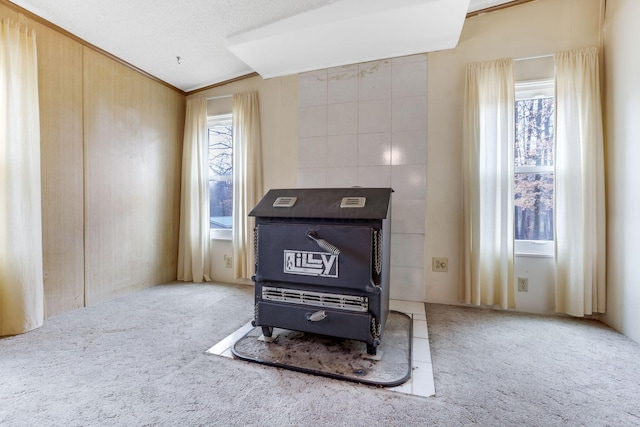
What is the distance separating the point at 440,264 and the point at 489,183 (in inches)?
31.0

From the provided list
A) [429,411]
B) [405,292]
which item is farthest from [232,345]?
[405,292]

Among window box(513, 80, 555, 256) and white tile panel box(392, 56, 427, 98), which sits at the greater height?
white tile panel box(392, 56, 427, 98)

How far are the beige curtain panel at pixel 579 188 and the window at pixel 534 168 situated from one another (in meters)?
0.15

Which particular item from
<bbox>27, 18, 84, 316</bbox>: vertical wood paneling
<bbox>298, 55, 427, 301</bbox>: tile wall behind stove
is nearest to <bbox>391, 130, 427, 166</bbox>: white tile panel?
<bbox>298, 55, 427, 301</bbox>: tile wall behind stove

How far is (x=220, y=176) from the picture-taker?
3301mm

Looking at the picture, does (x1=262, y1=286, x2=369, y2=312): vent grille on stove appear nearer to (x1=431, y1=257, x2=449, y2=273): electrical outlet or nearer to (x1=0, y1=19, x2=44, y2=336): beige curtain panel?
(x1=431, y1=257, x2=449, y2=273): electrical outlet

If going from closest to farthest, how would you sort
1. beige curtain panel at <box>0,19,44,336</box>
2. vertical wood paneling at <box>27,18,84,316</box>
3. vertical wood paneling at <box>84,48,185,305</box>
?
1. beige curtain panel at <box>0,19,44,336</box>
2. vertical wood paneling at <box>27,18,84,316</box>
3. vertical wood paneling at <box>84,48,185,305</box>

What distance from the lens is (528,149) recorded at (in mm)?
2346

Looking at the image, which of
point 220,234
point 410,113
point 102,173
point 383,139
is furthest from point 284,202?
point 102,173

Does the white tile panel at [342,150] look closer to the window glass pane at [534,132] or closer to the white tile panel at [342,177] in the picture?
the white tile panel at [342,177]

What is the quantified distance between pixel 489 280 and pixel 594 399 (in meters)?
1.08

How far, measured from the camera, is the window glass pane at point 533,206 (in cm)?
230

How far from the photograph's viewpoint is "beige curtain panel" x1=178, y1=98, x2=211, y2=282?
10.4 feet

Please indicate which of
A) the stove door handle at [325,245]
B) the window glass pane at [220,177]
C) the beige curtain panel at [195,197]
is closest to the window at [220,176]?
the window glass pane at [220,177]
